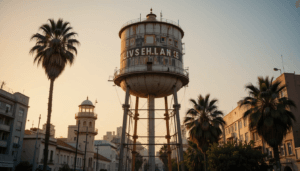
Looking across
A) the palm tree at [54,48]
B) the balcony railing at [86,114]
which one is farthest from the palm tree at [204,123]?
the balcony railing at [86,114]

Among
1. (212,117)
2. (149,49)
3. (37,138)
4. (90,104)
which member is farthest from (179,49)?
(90,104)

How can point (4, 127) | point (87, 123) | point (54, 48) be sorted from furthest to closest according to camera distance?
A: point (87, 123), point (4, 127), point (54, 48)

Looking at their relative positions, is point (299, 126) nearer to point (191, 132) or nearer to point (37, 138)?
point (191, 132)

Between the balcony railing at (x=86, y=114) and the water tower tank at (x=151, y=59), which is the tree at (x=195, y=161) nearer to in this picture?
the water tower tank at (x=151, y=59)

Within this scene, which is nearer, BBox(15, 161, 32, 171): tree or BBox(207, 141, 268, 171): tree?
BBox(207, 141, 268, 171): tree

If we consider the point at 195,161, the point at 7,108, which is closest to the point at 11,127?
the point at 7,108

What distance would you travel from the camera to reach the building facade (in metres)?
38.2

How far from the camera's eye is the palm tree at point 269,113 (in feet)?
82.3

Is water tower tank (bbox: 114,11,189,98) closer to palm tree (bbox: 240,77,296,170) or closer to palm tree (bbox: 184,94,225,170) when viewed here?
palm tree (bbox: 184,94,225,170)

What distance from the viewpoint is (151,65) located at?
31.3m

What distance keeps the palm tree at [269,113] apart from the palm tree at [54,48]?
16517 mm

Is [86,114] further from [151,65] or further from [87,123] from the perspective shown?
[151,65]

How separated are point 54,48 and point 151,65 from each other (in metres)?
10.3

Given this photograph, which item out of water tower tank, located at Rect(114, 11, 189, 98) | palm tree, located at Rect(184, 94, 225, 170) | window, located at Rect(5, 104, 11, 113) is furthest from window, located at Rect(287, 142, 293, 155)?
window, located at Rect(5, 104, 11, 113)
